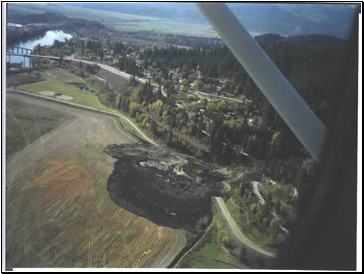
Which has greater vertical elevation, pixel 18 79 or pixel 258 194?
pixel 18 79

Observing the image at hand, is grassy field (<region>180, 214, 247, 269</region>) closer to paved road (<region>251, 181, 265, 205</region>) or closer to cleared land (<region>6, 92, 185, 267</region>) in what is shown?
cleared land (<region>6, 92, 185, 267</region>)

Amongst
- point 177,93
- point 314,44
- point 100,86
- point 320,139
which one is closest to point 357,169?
point 320,139

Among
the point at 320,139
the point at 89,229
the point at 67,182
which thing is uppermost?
the point at 320,139

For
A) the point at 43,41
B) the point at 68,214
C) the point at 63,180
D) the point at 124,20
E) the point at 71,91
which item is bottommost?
the point at 68,214

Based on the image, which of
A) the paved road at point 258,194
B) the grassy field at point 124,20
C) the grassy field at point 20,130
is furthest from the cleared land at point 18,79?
the paved road at point 258,194

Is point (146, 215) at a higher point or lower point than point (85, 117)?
lower

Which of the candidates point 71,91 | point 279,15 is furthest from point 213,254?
point 279,15

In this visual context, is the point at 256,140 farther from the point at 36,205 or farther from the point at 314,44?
the point at 36,205

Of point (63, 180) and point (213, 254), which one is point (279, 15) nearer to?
point (213, 254)
